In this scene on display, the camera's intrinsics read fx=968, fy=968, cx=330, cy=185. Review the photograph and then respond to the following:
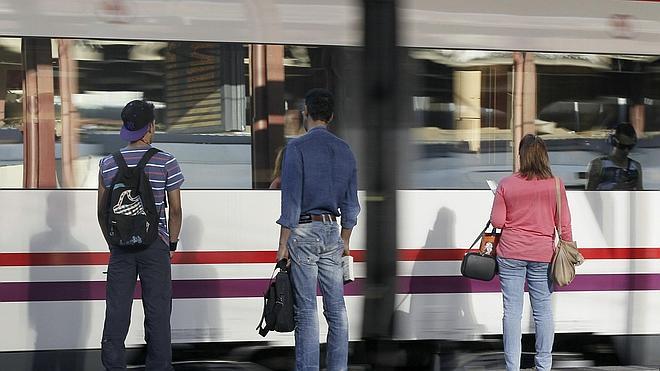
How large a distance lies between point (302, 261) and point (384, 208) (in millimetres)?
2605

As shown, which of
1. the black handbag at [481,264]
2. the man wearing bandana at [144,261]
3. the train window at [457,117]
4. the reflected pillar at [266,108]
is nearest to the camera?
the man wearing bandana at [144,261]

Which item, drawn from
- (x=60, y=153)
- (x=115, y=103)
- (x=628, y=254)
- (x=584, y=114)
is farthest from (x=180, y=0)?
(x=628, y=254)

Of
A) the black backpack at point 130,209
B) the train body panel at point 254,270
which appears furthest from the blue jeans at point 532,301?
the black backpack at point 130,209

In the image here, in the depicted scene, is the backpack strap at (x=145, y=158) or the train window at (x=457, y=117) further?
the train window at (x=457, y=117)

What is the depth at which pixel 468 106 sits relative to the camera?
6160mm

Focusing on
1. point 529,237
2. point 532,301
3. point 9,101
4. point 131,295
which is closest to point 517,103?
point 529,237

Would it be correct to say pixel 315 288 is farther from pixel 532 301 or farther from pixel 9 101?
pixel 9 101

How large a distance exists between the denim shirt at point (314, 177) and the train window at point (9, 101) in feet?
5.45

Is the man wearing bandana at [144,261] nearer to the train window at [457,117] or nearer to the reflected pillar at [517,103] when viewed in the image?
the train window at [457,117]

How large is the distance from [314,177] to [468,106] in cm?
146

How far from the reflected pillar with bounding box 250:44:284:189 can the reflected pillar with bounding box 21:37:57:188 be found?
3.91ft

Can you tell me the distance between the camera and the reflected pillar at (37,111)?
5.64 meters

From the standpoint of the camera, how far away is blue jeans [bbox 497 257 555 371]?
225 inches

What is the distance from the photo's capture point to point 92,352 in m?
5.81
